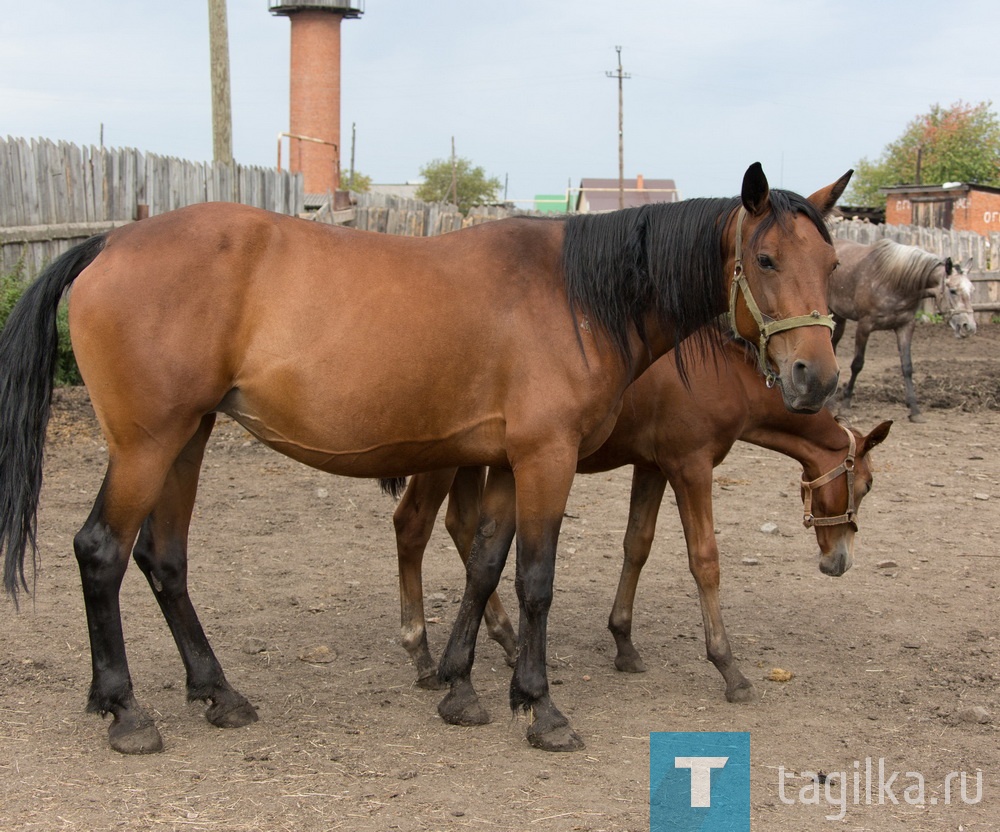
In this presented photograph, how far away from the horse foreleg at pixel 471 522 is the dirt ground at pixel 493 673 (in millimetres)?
137

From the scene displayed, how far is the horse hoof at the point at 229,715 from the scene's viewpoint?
4191 millimetres

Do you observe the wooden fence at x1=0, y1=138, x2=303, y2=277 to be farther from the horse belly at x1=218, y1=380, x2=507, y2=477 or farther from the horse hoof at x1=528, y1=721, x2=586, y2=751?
the horse hoof at x1=528, y1=721, x2=586, y2=751

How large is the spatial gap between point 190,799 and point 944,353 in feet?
51.1

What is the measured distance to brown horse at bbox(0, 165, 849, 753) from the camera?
3.79 metres

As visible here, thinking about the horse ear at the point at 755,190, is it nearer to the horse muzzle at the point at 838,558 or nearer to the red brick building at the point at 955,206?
the horse muzzle at the point at 838,558

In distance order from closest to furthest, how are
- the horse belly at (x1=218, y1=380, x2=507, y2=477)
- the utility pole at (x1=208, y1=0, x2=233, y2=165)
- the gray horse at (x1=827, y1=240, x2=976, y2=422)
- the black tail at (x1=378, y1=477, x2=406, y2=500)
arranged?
1. the horse belly at (x1=218, y1=380, x2=507, y2=477)
2. the black tail at (x1=378, y1=477, x2=406, y2=500)
3. the gray horse at (x1=827, y1=240, x2=976, y2=422)
4. the utility pole at (x1=208, y1=0, x2=233, y2=165)

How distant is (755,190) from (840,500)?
193 centimetres

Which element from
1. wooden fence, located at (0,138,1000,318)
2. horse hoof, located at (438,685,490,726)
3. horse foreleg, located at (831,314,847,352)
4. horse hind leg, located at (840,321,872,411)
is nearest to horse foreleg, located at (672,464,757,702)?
horse hoof, located at (438,685,490,726)

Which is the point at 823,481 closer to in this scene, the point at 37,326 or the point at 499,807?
the point at 499,807

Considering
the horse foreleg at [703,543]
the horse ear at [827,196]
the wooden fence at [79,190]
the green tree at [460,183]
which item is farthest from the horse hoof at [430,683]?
the green tree at [460,183]

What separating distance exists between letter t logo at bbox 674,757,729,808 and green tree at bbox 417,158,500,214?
47.4m

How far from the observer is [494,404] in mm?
4055

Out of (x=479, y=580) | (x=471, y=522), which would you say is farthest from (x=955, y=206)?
(x=479, y=580)

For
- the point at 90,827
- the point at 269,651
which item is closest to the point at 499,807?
the point at 90,827
